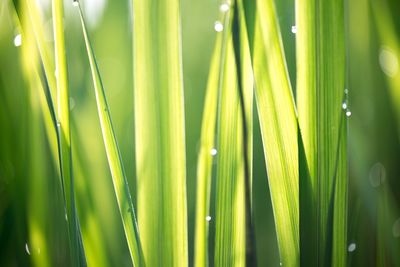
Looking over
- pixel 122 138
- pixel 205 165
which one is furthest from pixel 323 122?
pixel 122 138

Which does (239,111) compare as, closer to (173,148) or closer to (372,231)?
(173,148)

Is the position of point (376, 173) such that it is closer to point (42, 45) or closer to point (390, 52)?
point (390, 52)

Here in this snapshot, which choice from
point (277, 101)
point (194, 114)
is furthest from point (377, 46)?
point (194, 114)

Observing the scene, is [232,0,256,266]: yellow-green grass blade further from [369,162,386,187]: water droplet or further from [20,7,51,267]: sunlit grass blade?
[20,7,51,267]: sunlit grass blade

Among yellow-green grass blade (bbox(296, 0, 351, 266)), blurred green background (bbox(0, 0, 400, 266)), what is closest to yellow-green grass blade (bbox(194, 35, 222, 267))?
blurred green background (bbox(0, 0, 400, 266))

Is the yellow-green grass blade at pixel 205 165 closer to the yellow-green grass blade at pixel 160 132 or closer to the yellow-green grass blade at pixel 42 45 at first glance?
the yellow-green grass blade at pixel 160 132

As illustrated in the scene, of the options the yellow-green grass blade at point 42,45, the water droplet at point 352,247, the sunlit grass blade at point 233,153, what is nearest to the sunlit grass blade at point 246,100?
the sunlit grass blade at point 233,153
